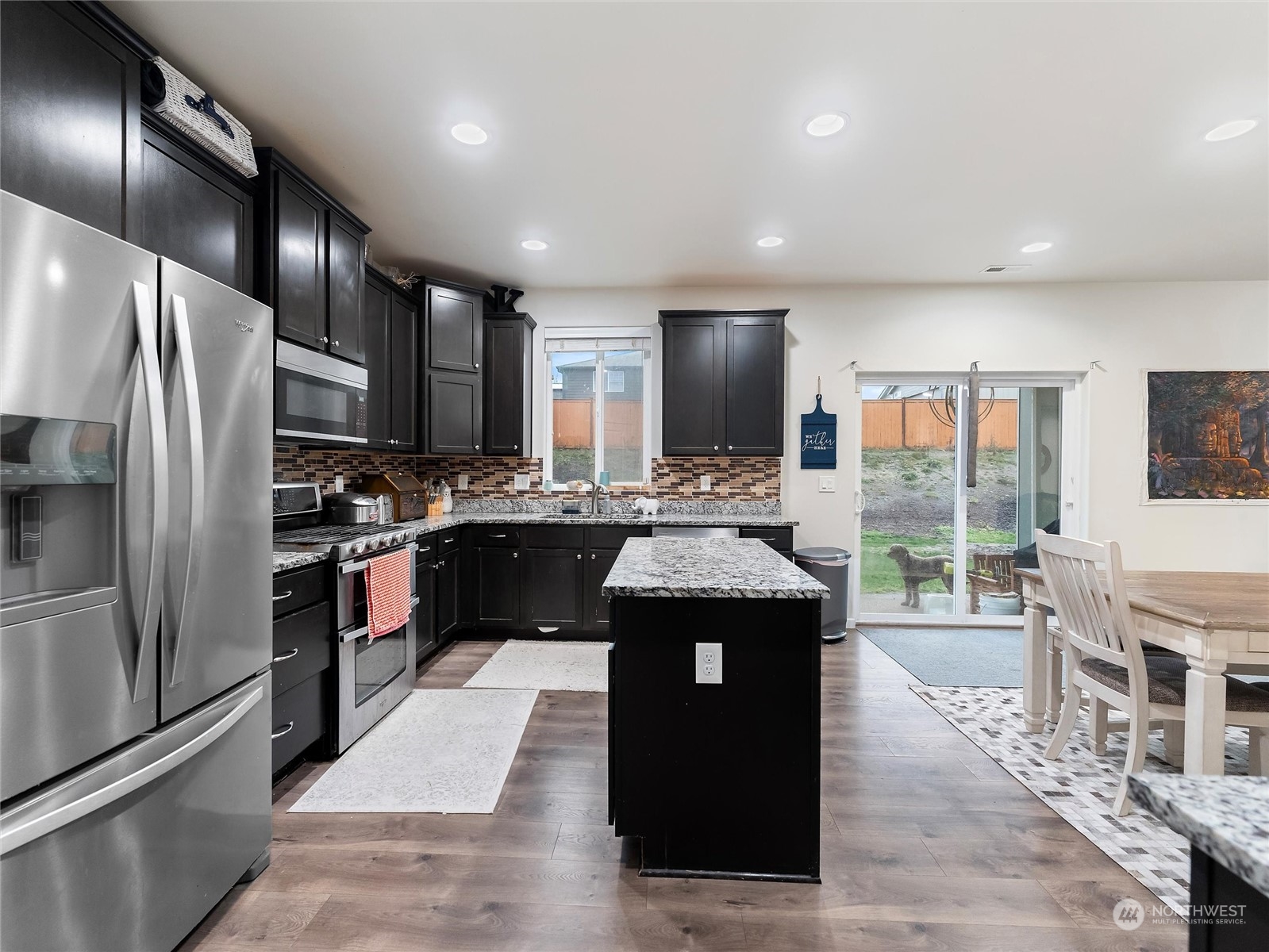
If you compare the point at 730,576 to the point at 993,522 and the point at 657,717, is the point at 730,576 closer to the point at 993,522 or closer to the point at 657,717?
the point at 657,717

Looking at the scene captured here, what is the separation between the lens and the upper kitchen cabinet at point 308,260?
7.72 ft

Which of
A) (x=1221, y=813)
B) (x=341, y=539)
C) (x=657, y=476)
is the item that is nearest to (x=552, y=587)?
(x=657, y=476)

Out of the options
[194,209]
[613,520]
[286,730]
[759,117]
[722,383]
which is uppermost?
[759,117]

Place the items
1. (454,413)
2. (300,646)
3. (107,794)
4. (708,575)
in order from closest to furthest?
1. (107,794)
2. (708,575)
3. (300,646)
4. (454,413)

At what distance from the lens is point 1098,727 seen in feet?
7.77

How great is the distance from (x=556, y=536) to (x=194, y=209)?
2.68 metres

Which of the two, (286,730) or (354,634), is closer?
(286,730)

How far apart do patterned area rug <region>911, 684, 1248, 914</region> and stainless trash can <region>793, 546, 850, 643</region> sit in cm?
95

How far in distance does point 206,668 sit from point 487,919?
1027mm

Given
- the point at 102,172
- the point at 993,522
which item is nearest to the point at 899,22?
the point at 102,172

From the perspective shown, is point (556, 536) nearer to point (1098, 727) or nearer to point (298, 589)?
point (298, 589)

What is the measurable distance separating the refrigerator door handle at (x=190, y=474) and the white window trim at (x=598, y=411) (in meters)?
3.29

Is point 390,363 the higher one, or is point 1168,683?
point 390,363

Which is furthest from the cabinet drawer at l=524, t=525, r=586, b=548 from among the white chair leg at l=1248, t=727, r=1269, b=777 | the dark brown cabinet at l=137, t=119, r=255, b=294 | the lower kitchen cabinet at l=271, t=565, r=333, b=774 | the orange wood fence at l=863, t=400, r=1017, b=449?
the white chair leg at l=1248, t=727, r=1269, b=777
